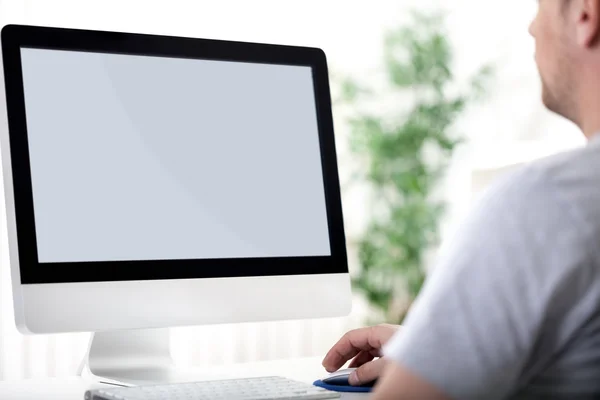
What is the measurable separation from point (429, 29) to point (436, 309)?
153 inches

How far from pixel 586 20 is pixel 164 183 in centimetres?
71

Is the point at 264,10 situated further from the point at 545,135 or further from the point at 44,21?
the point at 545,135

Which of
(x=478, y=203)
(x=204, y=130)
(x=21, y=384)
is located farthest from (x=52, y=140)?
(x=478, y=203)

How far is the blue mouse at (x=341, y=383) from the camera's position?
3.81ft

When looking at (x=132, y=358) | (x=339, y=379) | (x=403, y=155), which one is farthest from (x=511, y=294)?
(x=403, y=155)

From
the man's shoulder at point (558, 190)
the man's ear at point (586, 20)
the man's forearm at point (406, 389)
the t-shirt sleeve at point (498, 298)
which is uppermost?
the man's ear at point (586, 20)

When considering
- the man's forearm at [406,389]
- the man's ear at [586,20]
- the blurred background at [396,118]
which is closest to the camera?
the man's forearm at [406,389]

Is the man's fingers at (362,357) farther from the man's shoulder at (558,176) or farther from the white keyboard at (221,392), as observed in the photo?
the man's shoulder at (558,176)

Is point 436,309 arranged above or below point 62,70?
below

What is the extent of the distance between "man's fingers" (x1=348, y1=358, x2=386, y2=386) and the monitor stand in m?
0.27

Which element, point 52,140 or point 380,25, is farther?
point 380,25

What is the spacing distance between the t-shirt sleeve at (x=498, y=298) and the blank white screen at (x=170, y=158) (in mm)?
684

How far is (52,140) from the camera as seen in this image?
1203mm

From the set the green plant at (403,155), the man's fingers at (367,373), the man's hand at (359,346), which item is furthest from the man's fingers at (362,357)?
the green plant at (403,155)
